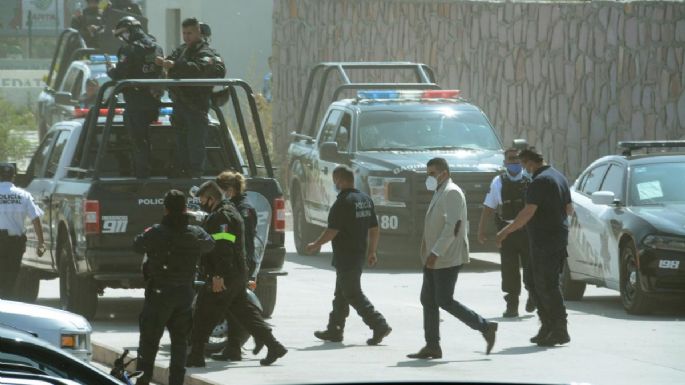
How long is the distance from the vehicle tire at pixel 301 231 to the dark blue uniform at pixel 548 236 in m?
9.30

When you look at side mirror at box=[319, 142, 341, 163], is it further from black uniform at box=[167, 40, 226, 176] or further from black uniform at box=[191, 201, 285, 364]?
black uniform at box=[191, 201, 285, 364]

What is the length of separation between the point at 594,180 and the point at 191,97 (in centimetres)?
437

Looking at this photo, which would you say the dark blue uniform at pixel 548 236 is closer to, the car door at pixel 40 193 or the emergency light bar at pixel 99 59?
the car door at pixel 40 193

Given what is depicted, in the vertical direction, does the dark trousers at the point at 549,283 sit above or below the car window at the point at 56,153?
below

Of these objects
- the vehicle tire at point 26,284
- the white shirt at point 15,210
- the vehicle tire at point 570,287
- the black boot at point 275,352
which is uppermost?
the white shirt at point 15,210

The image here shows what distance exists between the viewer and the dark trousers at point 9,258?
17.0 m

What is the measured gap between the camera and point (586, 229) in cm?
1805

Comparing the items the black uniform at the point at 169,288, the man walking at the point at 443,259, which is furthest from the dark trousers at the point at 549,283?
the black uniform at the point at 169,288

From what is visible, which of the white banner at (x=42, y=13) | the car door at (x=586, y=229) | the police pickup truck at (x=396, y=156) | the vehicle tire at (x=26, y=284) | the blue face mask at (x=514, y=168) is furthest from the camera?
the white banner at (x=42, y=13)

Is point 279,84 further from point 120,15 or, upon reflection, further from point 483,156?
point 483,156

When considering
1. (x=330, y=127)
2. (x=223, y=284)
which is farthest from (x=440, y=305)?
(x=330, y=127)

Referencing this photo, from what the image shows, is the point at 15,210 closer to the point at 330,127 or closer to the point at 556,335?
the point at 556,335

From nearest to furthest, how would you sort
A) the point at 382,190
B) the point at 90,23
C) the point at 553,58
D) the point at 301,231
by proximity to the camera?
the point at 382,190 → the point at 301,231 → the point at 553,58 → the point at 90,23

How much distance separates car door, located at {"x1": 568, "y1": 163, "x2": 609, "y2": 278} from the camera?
1775 cm
